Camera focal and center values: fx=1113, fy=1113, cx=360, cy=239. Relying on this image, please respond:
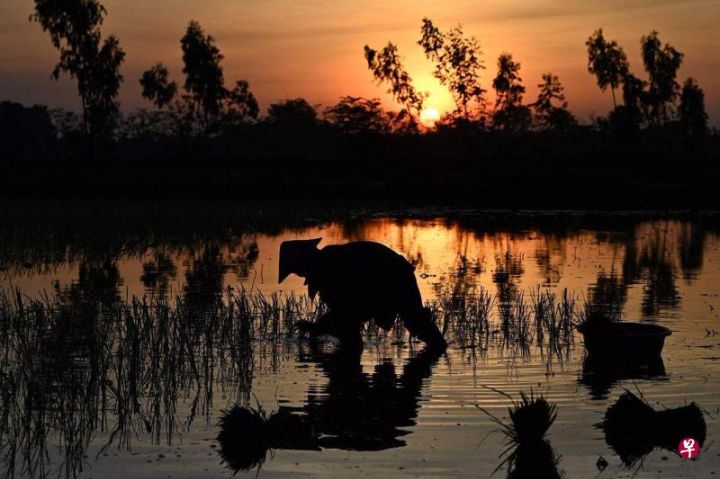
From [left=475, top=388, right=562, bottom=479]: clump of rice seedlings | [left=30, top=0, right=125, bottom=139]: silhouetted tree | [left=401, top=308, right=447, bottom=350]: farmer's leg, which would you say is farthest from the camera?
[left=30, top=0, right=125, bottom=139]: silhouetted tree

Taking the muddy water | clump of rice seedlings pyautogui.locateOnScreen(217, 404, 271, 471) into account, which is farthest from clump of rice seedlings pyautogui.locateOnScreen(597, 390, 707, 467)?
clump of rice seedlings pyautogui.locateOnScreen(217, 404, 271, 471)

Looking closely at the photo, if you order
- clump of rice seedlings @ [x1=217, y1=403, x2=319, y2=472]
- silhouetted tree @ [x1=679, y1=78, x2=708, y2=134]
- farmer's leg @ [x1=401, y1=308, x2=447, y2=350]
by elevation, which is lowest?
Result: clump of rice seedlings @ [x1=217, y1=403, x2=319, y2=472]

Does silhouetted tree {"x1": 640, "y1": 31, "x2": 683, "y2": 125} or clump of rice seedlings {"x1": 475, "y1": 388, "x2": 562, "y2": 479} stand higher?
silhouetted tree {"x1": 640, "y1": 31, "x2": 683, "y2": 125}

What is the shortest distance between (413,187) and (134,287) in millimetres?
42588

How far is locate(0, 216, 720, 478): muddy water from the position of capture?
8055 mm

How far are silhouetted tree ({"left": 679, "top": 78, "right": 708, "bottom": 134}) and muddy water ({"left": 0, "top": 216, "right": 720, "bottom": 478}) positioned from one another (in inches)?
2674

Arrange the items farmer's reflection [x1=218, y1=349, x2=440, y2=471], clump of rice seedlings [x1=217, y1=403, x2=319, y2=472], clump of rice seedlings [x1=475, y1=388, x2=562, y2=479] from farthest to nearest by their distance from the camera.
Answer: farmer's reflection [x1=218, y1=349, x2=440, y2=471]
clump of rice seedlings [x1=217, y1=403, x2=319, y2=472]
clump of rice seedlings [x1=475, y1=388, x2=562, y2=479]

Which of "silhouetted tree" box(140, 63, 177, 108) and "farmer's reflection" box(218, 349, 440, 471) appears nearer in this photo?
"farmer's reflection" box(218, 349, 440, 471)

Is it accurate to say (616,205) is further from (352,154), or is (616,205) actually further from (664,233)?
(352,154)

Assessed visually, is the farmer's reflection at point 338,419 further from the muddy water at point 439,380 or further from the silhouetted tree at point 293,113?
the silhouetted tree at point 293,113

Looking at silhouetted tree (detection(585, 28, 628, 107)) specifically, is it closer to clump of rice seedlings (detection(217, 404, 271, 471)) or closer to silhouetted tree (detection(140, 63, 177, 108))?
silhouetted tree (detection(140, 63, 177, 108))

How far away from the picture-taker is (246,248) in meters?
28.2

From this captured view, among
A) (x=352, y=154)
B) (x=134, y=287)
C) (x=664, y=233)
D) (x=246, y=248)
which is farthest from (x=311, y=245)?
(x=352, y=154)

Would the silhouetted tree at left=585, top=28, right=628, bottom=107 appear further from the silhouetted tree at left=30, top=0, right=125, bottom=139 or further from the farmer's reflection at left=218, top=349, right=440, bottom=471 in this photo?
the farmer's reflection at left=218, top=349, right=440, bottom=471
